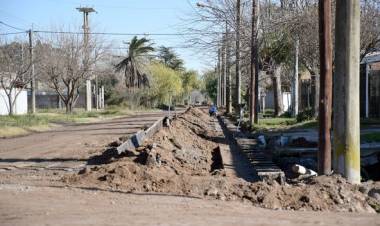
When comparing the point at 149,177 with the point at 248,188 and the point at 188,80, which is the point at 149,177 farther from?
the point at 188,80

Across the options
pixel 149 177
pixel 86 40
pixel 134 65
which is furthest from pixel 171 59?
pixel 149 177

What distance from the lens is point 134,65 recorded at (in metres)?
83.6

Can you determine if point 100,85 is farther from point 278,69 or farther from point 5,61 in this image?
point 278,69

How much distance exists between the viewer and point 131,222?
814 cm

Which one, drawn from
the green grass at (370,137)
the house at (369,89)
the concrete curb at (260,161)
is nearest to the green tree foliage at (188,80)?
the house at (369,89)

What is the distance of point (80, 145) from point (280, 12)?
1212 centimetres

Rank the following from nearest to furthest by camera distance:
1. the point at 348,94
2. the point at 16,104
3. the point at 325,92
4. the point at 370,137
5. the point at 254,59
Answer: the point at 348,94
the point at 325,92
the point at 370,137
the point at 254,59
the point at 16,104

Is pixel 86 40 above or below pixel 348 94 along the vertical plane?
above

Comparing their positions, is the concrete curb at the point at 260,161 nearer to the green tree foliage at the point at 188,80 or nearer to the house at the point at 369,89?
the house at the point at 369,89

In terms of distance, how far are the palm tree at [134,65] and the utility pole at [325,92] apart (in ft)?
233

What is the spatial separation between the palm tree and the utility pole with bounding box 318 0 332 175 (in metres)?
70.9

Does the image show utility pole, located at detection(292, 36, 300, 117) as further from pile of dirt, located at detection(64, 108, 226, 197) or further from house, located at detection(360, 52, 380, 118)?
pile of dirt, located at detection(64, 108, 226, 197)

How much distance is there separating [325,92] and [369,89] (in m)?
22.5

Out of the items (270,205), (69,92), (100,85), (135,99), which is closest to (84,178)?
(270,205)
